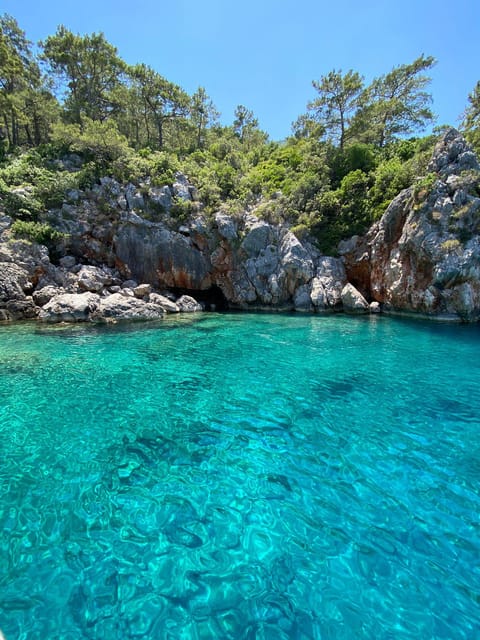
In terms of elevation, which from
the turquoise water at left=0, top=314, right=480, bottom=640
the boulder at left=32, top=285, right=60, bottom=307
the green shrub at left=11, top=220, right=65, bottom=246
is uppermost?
the green shrub at left=11, top=220, right=65, bottom=246

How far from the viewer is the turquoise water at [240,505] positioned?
314 centimetres

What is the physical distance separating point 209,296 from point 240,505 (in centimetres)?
2569

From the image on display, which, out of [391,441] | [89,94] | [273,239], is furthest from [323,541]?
[89,94]

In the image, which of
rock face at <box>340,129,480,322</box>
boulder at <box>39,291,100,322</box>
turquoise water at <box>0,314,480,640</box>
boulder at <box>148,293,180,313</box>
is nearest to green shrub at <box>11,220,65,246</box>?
boulder at <box>39,291,100,322</box>

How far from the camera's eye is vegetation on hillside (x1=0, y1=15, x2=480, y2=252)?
25828 millimetres

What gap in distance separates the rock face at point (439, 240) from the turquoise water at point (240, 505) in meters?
12.0

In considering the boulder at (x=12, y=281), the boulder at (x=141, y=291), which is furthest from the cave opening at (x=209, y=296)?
the boulder at (x=12, y=281)

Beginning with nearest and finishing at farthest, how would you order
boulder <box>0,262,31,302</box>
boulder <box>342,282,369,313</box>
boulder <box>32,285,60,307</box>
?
boulder <box>0,262,31,302</box>, boulder <box>32,285,60,307</box>, boulder <box>342,282,369,313</box>

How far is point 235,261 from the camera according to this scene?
2686 cm

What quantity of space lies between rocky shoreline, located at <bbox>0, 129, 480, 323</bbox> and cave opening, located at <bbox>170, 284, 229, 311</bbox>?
11cm

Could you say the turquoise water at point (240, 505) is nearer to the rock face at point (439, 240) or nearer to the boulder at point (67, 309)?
the boulder at point (67, 309)

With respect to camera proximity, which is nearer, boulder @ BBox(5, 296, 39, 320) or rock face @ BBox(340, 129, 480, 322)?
boulder @ BBox(5, 296, 39, 320)

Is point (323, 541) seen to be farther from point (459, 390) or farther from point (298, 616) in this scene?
point (459, 390)

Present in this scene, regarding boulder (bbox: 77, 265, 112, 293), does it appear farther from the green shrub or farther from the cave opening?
the cave opening
